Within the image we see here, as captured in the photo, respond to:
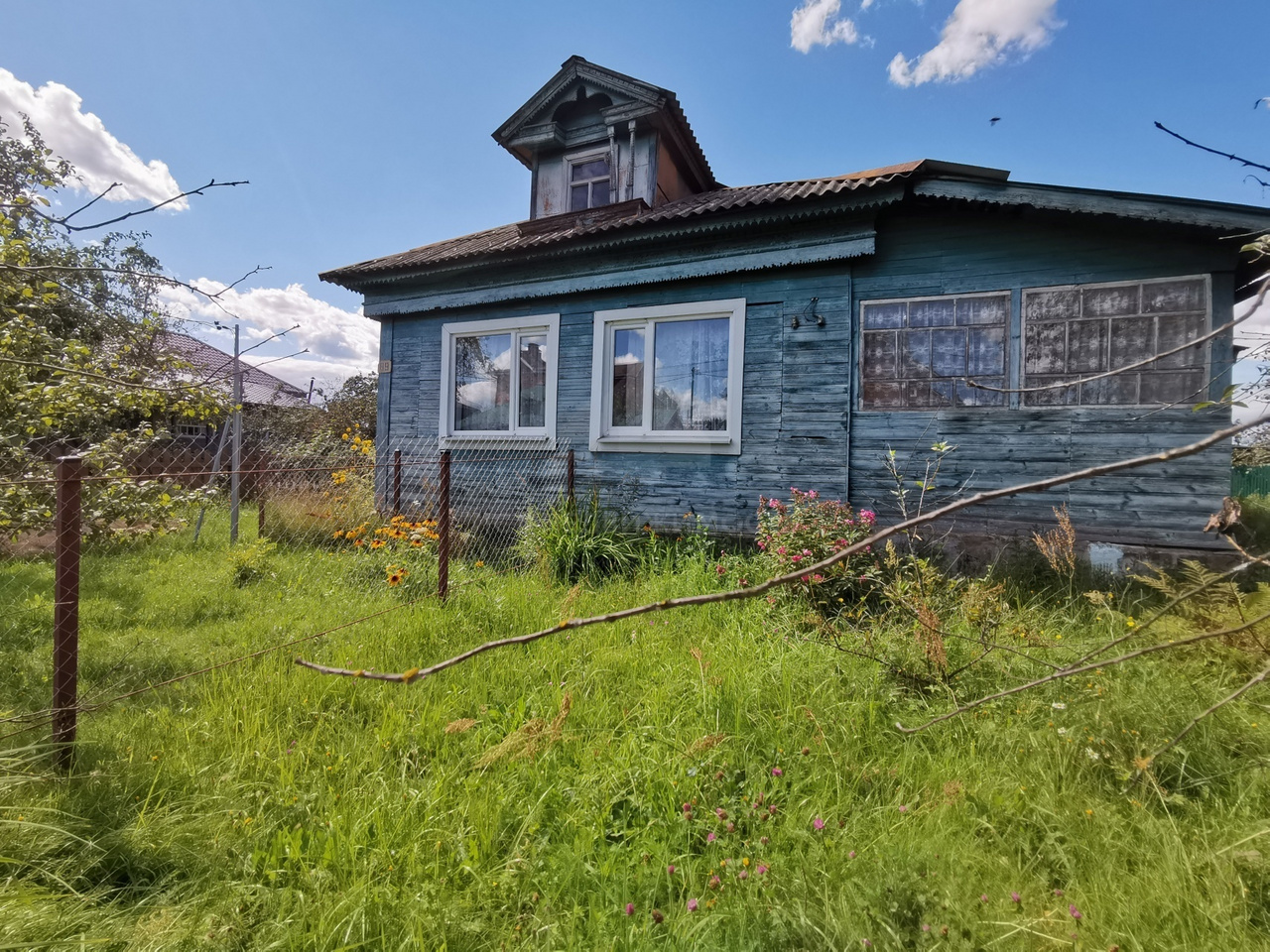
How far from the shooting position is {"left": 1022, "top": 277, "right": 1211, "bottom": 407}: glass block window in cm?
449

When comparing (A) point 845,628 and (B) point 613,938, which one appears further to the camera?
(A) point 845,628

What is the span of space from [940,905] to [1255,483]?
17230 mm

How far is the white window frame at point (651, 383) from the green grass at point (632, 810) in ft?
9.52

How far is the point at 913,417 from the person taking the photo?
17.0 feet

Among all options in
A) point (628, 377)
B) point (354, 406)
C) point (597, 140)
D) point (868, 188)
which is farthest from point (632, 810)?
point (354, 406)

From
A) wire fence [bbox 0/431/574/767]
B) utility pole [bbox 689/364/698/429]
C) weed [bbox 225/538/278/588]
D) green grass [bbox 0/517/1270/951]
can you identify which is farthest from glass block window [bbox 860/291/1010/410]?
weed [bbox 225/538/278/588]

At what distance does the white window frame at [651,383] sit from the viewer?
5781mm

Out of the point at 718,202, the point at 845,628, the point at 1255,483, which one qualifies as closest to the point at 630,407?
the point at 718,202

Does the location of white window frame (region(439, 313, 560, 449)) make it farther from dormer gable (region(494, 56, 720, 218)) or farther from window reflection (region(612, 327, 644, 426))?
dormer gable (region(494, 56, 720, 218))

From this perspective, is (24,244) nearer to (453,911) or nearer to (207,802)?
(207,802)

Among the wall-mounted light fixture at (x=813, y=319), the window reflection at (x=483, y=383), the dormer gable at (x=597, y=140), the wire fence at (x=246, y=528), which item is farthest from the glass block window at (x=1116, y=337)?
the window reflection at (x=483, y=383)

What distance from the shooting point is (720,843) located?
1939 mm

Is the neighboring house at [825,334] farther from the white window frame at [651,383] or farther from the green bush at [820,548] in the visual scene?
the green bush at [820,548]

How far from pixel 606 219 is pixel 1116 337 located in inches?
217
